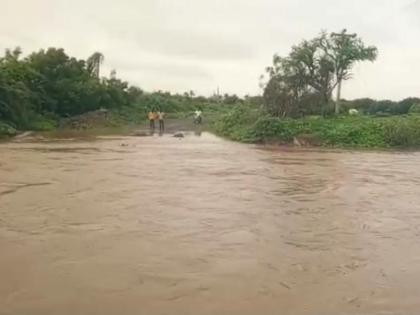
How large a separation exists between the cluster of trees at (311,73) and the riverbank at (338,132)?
3.06 meters

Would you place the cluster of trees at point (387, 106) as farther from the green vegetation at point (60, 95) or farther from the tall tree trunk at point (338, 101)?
the green vegetation at point (60, 95)

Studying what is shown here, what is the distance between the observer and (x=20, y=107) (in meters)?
34.6

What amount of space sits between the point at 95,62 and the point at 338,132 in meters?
27.5

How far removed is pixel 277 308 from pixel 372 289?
1112mm

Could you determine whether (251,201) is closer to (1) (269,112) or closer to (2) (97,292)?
Result: (2) (97,292)

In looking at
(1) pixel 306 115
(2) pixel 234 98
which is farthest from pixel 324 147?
(2) pixel 234 98

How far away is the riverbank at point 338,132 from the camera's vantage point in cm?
2900

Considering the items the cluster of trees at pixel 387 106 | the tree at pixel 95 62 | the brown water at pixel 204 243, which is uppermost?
the tree at pixel 95 62

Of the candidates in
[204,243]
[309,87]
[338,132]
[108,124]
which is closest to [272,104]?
[309,87]

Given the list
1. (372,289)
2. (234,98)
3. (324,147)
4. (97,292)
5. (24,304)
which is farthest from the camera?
(234,98)

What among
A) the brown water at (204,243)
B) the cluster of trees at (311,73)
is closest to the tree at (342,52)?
the cluster of trees at (311,73)

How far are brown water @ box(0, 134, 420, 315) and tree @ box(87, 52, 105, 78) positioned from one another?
35.6 meters

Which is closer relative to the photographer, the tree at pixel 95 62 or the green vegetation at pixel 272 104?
the green vegetation at pixel 272 104

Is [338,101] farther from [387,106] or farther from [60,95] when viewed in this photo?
[60,95]
